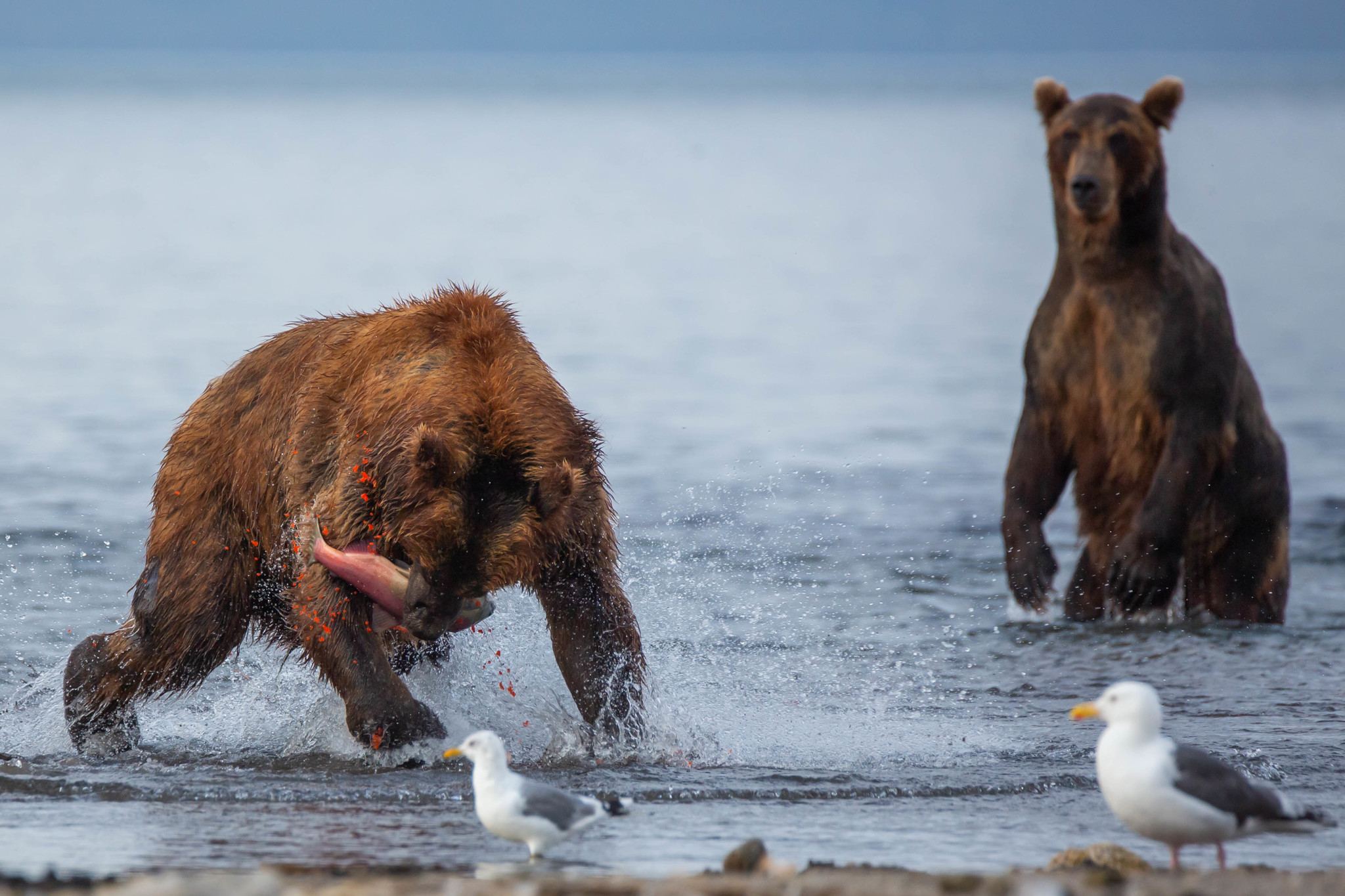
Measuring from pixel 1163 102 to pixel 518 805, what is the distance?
5.83 m

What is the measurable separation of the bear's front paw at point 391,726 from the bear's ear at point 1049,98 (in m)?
4.93

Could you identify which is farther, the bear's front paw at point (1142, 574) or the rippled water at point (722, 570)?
the bear's front paw at point (1142, 574)

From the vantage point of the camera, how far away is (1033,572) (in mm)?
9383

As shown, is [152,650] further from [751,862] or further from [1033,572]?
[1033,572]

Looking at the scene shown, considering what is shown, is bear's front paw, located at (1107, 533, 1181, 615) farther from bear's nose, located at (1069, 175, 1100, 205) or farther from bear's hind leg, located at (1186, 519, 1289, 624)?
bear's nose, located at (1069, 175, 1100, 205)

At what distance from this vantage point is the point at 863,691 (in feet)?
26.3

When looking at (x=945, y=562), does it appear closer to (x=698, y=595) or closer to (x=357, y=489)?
(x=698, y=595)

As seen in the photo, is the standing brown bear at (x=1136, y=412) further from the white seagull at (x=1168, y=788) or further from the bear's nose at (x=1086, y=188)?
the white seagull at (x=1168, y=788)

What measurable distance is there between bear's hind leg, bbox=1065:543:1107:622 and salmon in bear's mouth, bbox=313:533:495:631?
4.34 m

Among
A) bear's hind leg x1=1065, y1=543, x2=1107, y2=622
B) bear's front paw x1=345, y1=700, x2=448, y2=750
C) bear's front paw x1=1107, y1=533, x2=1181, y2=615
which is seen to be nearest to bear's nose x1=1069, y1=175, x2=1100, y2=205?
bear's front paw x1=1107, y1=533, x2=1181, y2=615

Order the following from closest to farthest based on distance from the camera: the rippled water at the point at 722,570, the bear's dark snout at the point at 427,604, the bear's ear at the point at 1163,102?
1. the bear's dark snout at the point at 427,604
2. the rippled water at the point at 722,570
3. the bear's ear at the point at 1163,102

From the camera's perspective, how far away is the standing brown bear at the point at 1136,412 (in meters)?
8.95

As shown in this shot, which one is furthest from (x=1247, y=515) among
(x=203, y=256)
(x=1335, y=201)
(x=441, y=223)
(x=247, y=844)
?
(x=1335, y=201)

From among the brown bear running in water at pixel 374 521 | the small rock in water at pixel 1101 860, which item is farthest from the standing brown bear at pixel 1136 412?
the small rock in water at pixel 1101 860
